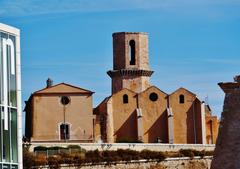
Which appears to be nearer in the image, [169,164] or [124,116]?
[169,164]

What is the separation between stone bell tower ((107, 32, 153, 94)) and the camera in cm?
7369

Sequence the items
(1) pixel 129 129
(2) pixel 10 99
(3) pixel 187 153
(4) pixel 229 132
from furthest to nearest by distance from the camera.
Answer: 1. (1) pixel 129 129
2. (3) pixel 187 153
3. (2) pixel 10 99
4. (4) pixel 229 132

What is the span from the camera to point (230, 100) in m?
20.1

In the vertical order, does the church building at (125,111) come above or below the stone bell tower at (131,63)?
below

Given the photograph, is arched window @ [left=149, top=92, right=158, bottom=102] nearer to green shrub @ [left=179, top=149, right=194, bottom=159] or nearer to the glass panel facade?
green shrub @ [left=179, top=149, right=194, bottom=159]

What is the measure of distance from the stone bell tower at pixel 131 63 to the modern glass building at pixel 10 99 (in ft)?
146

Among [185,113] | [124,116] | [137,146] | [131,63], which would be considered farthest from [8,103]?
[131,63]

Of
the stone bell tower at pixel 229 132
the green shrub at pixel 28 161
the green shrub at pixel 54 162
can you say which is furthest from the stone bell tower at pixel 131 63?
the stone bell tower at pixel 229 132

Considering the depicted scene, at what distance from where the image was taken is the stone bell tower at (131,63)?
73.7m

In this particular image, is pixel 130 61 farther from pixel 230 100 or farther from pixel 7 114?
pixel 230 100

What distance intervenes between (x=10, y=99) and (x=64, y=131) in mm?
36333

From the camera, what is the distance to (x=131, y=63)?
7462 cm

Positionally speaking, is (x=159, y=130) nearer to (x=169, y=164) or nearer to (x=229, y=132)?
(x=169, y=164)

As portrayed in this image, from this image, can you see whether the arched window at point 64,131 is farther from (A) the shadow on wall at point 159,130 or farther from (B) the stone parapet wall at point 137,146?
(A) the shadow on wall at point 159,130
